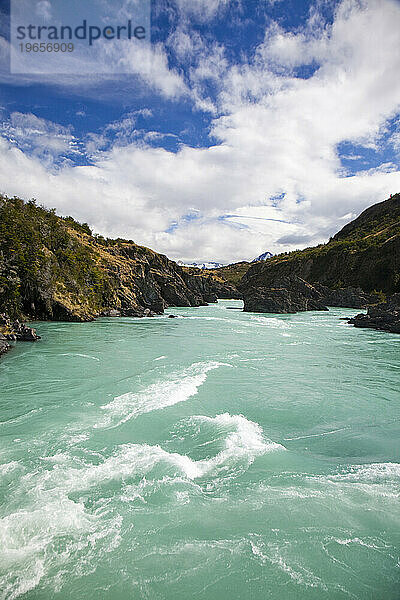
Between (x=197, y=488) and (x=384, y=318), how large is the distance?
38.3 m

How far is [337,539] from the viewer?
5.86m

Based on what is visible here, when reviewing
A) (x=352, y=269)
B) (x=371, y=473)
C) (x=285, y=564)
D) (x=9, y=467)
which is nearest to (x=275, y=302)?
(x=352, y=269)

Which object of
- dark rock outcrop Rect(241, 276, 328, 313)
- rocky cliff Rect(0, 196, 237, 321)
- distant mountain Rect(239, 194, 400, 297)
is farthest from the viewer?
distant mountain Rect(239, 194, 400, 297)

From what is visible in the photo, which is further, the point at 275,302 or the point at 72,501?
the point at 275,302

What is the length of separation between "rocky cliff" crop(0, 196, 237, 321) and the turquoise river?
73.7 ft

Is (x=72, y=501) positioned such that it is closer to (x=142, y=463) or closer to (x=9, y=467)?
(x=142, y=463)

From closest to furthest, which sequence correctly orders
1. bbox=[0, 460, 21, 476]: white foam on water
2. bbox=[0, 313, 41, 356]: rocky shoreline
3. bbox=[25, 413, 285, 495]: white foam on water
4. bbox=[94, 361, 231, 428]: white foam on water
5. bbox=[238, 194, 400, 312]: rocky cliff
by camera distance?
bbox=[25, 413, 285, 495]: white foam on water, bbox=[0, 460, 21, 476]: white foam on water, bbox=[94, 361, 231, 428]: white foam on water, bbox=[0, 313, 41, 356]: rocky shoreline, bbox=[238, 194, 400, 312]: rocky cliff

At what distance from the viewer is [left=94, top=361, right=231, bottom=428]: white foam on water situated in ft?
36.9

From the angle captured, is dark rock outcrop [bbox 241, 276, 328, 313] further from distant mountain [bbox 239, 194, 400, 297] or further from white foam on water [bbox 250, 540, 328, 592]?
white foam on water [bbox 250, 540, 328, 592]

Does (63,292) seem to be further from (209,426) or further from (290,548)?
(290,548)

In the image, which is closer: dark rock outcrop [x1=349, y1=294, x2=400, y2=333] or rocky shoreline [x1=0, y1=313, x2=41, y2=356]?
rocky shoreline [x1=0, y1=313, x2=41, y2=356]

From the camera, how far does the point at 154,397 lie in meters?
13.3

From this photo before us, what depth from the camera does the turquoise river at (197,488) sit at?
5070 millimetres

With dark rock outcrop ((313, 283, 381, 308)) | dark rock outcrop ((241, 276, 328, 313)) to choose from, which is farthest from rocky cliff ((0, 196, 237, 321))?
dark rock outcrop ((313, 283, 381, 308))
